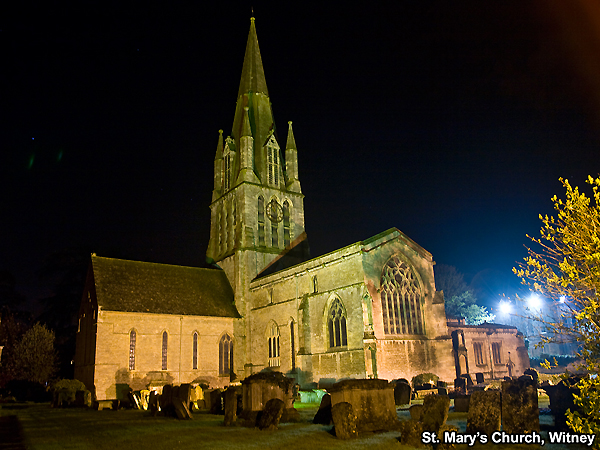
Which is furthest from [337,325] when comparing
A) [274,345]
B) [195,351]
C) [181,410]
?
[181,410]

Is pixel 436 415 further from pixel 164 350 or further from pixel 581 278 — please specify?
pixel 164 350

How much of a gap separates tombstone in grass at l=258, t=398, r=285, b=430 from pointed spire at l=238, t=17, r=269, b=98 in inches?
1513

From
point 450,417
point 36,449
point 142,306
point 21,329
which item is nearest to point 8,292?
point 21,329

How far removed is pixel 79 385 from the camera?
30578 millimetres

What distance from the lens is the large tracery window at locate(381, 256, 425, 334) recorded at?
95.7 feet

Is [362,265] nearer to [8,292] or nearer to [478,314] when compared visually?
[478,314]

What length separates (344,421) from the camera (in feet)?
39.7

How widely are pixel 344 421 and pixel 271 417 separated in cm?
288

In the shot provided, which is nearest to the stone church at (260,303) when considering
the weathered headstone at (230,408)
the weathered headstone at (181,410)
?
the weathered headstone at (181,410)

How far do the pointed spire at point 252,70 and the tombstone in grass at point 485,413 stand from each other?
41377 mm

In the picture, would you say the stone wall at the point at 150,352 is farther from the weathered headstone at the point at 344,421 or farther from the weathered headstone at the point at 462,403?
the weathered headstone at the point at 344,421

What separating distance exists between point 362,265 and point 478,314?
35.8 meters

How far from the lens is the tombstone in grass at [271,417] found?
1393cm

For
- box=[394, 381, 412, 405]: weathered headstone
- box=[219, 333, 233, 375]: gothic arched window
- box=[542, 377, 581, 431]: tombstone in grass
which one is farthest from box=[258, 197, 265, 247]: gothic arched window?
box=[542, 377, 581, 431]: tombstone in grass
